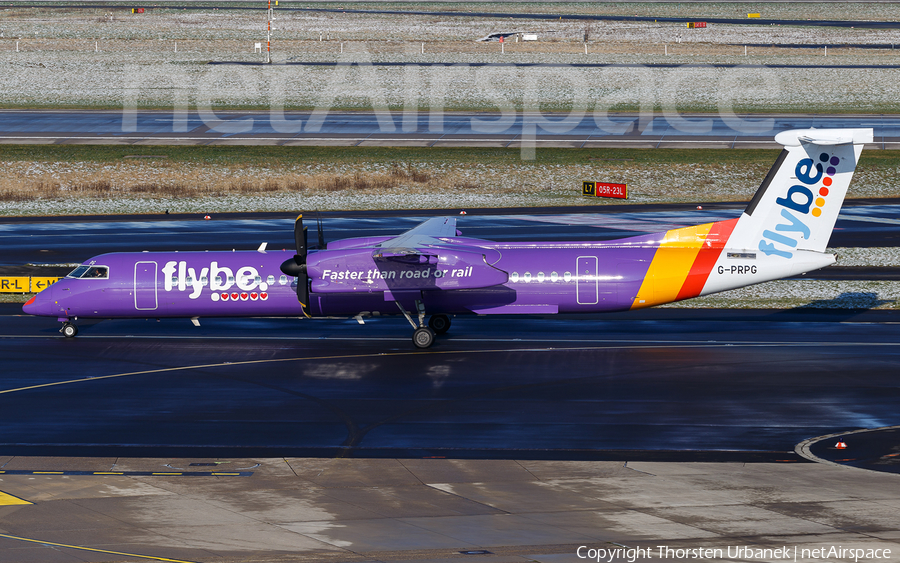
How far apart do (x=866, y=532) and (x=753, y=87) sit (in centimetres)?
7081

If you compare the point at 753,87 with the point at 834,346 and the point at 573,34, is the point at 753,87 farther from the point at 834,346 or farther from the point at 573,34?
the point at 834,346

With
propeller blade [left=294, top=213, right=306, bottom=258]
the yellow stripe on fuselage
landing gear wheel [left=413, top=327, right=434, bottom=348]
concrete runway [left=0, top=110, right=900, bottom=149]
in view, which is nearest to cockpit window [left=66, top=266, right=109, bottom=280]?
propeller blade [left=294, top=213, right=306, bottom=258]

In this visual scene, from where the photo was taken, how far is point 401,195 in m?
58.1

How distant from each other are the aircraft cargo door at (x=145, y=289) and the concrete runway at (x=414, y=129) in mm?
33860

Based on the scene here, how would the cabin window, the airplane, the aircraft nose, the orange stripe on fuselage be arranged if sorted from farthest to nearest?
the aircraft nose < the cabin window < the orange stripe on fuselage < the airplane

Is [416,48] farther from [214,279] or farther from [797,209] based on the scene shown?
[797,209]

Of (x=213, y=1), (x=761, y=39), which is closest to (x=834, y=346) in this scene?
(x=761, y=39)

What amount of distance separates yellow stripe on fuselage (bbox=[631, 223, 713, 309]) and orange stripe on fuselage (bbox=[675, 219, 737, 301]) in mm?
134

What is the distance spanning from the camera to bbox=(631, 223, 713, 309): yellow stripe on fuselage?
3069cm

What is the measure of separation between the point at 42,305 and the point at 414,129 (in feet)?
135

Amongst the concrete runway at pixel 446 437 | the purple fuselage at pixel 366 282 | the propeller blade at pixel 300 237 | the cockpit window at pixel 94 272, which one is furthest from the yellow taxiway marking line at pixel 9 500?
the cockpit window at pixel 94 272

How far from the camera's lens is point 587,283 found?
31125 mm

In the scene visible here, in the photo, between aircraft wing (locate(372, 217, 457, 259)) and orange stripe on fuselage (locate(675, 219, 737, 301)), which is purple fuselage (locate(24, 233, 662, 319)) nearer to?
aircraft wing (locate(372, 217, 457, 259))

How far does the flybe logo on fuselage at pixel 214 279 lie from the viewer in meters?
32.3
